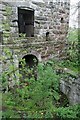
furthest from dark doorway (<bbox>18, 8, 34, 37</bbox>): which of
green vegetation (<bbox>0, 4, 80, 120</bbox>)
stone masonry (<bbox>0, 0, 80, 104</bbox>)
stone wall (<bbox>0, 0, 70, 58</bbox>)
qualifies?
green vegetation (<bbox>0, 4, 80, 120</bbox>)

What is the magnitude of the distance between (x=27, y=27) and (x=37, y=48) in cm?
96

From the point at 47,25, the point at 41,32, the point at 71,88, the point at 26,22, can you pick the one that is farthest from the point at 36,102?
the point at 26,22

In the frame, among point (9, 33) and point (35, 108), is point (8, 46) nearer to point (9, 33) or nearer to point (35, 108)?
point (9, 33)

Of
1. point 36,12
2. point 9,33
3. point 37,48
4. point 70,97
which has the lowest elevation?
point 70,97

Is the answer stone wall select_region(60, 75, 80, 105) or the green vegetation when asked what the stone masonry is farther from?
the green vegetation

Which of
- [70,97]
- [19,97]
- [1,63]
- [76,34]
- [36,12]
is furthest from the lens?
[76,34]

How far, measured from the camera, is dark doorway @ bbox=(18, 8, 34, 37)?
7577 mm

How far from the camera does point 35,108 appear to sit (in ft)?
15.9

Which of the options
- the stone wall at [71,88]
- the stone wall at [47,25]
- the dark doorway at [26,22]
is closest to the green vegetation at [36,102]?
the stone wall at [71,88]

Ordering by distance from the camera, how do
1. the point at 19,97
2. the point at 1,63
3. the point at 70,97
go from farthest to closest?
the point at 1,63 < the point at 70,97 < the point at 19,97

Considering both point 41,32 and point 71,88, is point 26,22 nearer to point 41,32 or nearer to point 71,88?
point 41,32

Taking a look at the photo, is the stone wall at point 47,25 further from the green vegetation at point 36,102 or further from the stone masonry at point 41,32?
the green vegetation at point 36,102

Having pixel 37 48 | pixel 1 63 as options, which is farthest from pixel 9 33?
pixel 37 48

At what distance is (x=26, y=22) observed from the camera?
8023mm
